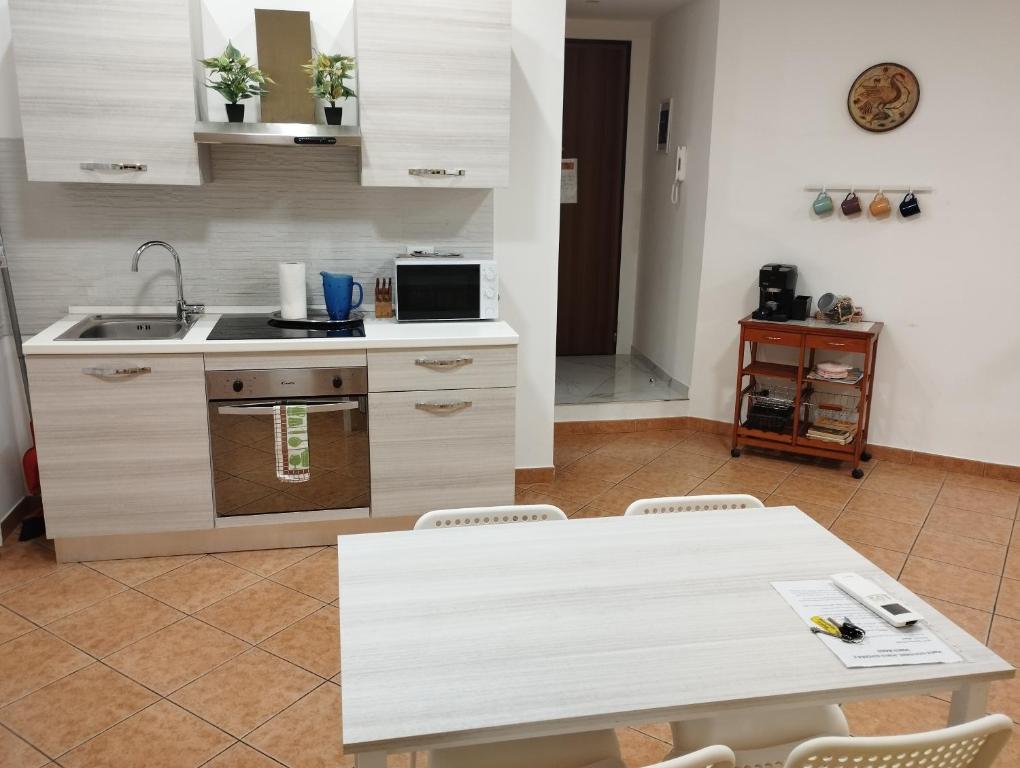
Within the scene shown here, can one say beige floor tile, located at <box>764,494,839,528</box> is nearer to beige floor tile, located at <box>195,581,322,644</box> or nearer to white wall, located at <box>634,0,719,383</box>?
white wall, located at <box>634,0,719,383</box>

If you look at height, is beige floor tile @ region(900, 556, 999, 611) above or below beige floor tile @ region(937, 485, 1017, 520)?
below

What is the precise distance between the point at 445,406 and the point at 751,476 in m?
1.91

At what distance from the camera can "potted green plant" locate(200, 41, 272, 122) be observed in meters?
3.29

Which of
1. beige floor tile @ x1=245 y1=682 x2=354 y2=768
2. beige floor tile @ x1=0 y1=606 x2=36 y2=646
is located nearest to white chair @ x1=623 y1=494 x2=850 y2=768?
beige floor tile @ x1=245 y1=682 x2=354 y2=768

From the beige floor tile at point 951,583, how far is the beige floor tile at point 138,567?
9.59ft

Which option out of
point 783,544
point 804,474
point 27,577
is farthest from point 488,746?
point 804,474

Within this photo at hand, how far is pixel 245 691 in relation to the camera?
2625 mm

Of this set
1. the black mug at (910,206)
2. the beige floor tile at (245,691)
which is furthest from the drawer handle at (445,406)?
the black mug at (910,206)

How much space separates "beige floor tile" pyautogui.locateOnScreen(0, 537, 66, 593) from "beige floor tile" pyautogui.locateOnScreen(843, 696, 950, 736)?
297 cm

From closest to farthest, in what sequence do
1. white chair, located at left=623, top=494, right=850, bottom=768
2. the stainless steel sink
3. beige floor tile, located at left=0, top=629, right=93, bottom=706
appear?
white chair, located at left=623, top=494, right=850, bottom=768 → beige floor tile, located at left=0, top=629, right=93, bottom=706 → the stainless steel sink

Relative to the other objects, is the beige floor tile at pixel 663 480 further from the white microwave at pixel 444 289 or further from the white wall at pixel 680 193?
the white microwave at pixel 444 289

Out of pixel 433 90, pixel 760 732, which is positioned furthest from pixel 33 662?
pixel 433 90

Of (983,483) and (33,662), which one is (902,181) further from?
(33,662)

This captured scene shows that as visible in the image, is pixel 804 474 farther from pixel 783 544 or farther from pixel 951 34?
pixel 783 544
